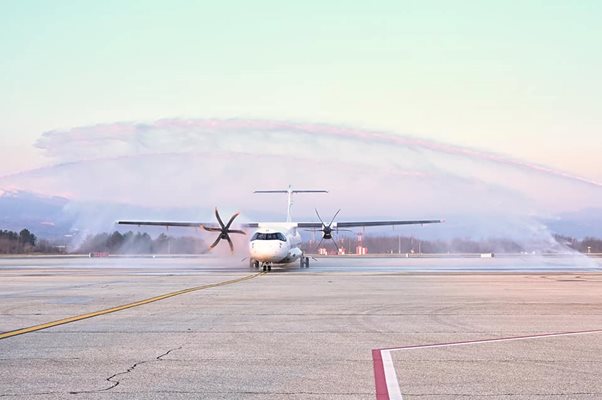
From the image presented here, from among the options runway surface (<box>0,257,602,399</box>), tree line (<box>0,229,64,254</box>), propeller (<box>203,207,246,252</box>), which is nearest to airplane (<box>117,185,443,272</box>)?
propeller (<box>203,207,246,252</box>)

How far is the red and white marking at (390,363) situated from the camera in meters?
7.66

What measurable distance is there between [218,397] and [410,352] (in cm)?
409

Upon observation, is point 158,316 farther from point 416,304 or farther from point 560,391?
point 560,391

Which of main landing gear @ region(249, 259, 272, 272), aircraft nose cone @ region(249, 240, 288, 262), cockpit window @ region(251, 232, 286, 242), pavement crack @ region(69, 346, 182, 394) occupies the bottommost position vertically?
pavement crack @ region(69, 346, 182, 394)

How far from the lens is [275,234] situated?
4591 centimetres

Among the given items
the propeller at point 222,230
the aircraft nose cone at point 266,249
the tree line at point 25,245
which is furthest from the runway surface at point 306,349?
the tree line at point 25,245

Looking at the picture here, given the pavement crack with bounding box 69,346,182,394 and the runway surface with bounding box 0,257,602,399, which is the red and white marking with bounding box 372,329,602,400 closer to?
the runway surface with bounding box 0,257,602,399

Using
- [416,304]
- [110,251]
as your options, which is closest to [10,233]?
[110,251]

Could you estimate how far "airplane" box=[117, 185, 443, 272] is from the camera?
148 feet

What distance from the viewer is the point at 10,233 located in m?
133

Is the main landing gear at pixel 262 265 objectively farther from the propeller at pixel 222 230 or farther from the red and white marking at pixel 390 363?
the red and white marking at pixel 390 363

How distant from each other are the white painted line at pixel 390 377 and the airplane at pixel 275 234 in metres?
34.7

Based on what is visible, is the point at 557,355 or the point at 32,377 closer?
the point at 32,377

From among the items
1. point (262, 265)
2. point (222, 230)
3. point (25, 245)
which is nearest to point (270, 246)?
point (262, 265)
